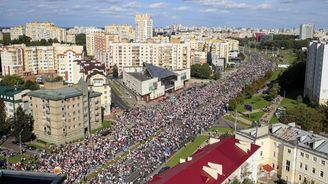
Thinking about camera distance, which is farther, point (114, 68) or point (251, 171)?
point (114, 68)

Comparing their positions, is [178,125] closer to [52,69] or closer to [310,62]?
[310,62]

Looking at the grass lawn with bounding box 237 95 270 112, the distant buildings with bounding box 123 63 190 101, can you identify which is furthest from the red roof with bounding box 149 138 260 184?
the distant buildings with bounding box 123 63 190 101

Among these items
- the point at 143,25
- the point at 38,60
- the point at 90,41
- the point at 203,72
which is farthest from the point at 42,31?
the point at 203,72

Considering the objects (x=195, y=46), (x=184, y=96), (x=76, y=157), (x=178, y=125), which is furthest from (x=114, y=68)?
(x=76, y=157)

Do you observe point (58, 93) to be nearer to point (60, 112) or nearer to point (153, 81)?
point (60, 112)

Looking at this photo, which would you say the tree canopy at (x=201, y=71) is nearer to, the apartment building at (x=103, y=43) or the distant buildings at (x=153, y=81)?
the distant buildings at (x=153, y=81)

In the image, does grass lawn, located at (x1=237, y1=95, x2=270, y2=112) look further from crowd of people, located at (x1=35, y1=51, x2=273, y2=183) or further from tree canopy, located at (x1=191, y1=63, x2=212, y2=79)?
tree canopy, located at (x1=191, y1=63, x2=212, y2=79)
